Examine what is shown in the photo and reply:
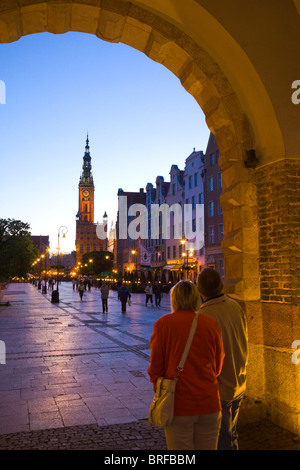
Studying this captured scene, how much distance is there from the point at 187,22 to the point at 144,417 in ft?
18.3

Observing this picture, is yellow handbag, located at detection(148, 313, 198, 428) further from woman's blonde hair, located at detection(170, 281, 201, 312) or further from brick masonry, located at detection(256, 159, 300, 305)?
brick masonry, located at detection(256, 159, 300, 305)

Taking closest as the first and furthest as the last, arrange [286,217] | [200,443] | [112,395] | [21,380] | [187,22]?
[200,443], [286,217], [187,22], [112,395], [21,380]

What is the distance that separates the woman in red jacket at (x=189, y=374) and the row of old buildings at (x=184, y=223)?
28768 millimetres

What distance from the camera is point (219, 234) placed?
39.7 meters

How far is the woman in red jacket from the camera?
2.87 m

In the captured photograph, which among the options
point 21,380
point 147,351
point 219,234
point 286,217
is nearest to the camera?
point 286,217

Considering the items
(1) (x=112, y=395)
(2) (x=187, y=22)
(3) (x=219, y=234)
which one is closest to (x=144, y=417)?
(1) (x=112, y=395)

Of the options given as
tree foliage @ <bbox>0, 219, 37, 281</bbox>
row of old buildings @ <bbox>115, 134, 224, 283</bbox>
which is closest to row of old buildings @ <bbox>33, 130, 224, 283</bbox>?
row of old buildings @ <bbox>115, 134, 224, 283</bbox>

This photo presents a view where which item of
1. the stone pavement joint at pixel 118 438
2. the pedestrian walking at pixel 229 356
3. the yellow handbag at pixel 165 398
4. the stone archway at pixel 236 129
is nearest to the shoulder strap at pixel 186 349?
the yellow handbag at pixel 165 398

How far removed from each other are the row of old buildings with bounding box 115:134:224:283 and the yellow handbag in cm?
2885

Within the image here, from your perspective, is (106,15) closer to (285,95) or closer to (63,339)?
(285,95)

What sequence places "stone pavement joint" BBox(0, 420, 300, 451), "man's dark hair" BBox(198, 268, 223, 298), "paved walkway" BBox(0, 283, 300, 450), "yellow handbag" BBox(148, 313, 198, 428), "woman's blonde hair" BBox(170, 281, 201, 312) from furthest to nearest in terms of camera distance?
"paved walkway" BBox(0, 283, 300, 450), "stone pavement joint" BBox(0, 420, 300, 451), "man's dark hair" BBox(198, 268, 223, 298), "woman's blonde hair" BBox(170, 281, 201, 312), "yellow handbag" BBox(148, 313, 198, 428)

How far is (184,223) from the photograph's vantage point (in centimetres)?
4888

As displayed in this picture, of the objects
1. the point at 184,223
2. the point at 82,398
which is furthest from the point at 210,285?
the point at 184,223
